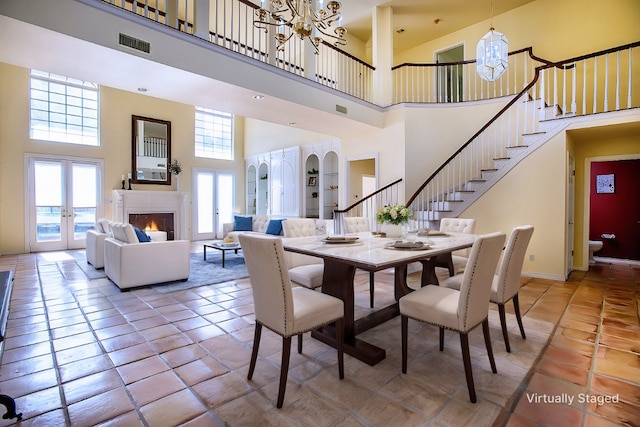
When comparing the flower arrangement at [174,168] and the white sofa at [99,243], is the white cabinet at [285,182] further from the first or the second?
the white sofa at [99,243]

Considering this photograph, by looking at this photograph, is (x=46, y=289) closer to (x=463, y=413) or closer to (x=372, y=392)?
(x=372, y=392)

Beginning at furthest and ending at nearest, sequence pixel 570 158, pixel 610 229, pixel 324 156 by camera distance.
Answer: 1. pixel 324 156
2. pixel 610 229
3. pixel 570 158

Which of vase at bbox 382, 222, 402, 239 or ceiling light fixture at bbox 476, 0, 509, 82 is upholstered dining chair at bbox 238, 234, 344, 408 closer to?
vase at bbox 382, 222, 402, 239

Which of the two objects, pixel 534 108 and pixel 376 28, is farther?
pixel 376 28

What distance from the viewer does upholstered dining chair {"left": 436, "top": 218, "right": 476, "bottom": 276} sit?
131 inches

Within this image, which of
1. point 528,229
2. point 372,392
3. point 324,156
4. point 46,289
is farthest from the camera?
point 324,156

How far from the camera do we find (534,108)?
503cm

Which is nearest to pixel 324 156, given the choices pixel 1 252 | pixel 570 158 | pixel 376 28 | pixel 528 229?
pixel 376 28

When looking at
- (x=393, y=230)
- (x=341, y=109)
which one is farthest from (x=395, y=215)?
(x=341, y=109)

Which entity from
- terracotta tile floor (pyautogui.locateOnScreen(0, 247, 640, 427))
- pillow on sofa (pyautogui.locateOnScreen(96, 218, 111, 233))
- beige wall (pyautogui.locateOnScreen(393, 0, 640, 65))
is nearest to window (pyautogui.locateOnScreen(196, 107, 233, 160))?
pillow on sofa (pyautogui.locateOnScreen(96, 218, 111, 233))

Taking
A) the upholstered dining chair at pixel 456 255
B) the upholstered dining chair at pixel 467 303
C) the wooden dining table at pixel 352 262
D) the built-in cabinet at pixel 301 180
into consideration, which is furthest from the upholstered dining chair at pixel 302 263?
the built-in cabinet at pixel 301 180

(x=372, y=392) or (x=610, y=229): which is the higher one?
(x=610, y=229)

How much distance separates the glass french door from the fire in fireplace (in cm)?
76

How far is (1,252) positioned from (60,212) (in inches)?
52.2
